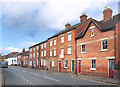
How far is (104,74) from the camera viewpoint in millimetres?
17484

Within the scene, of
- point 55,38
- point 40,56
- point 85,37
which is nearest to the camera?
point 85,37

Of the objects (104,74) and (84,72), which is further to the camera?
(84,72)

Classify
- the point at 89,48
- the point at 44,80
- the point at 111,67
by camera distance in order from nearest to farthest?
the point at 44,80 → the point at 111,67 → the point at 89,48

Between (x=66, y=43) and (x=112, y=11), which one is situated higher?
(x=112, y=11)

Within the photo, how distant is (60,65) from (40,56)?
16116 mm

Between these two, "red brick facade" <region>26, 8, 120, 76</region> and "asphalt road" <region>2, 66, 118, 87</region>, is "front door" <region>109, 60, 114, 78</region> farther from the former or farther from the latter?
"asphalt road" <region>2, 66, 118, 87</region>

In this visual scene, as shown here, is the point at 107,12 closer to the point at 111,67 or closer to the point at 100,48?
the point at 100,48

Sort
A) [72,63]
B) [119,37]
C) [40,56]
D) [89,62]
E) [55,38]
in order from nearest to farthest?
[119,37]
[89,62]
[72,63]
[55,38]
[40,56]

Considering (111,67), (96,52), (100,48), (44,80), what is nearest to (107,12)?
(100,48)

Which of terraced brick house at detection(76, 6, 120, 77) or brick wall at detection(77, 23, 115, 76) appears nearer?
terraced brick house at detection(76, 6, 120, 77)

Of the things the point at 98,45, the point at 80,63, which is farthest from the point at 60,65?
the point at 98,45

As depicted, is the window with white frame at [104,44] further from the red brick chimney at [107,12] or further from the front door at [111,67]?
the red brick chimney at [107,12]

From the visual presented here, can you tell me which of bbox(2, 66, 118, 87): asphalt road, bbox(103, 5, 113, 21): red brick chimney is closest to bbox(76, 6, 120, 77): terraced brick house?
bbox(103, 5, 113, 21): red brick chimney

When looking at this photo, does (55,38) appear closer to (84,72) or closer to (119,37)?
(84,72)
